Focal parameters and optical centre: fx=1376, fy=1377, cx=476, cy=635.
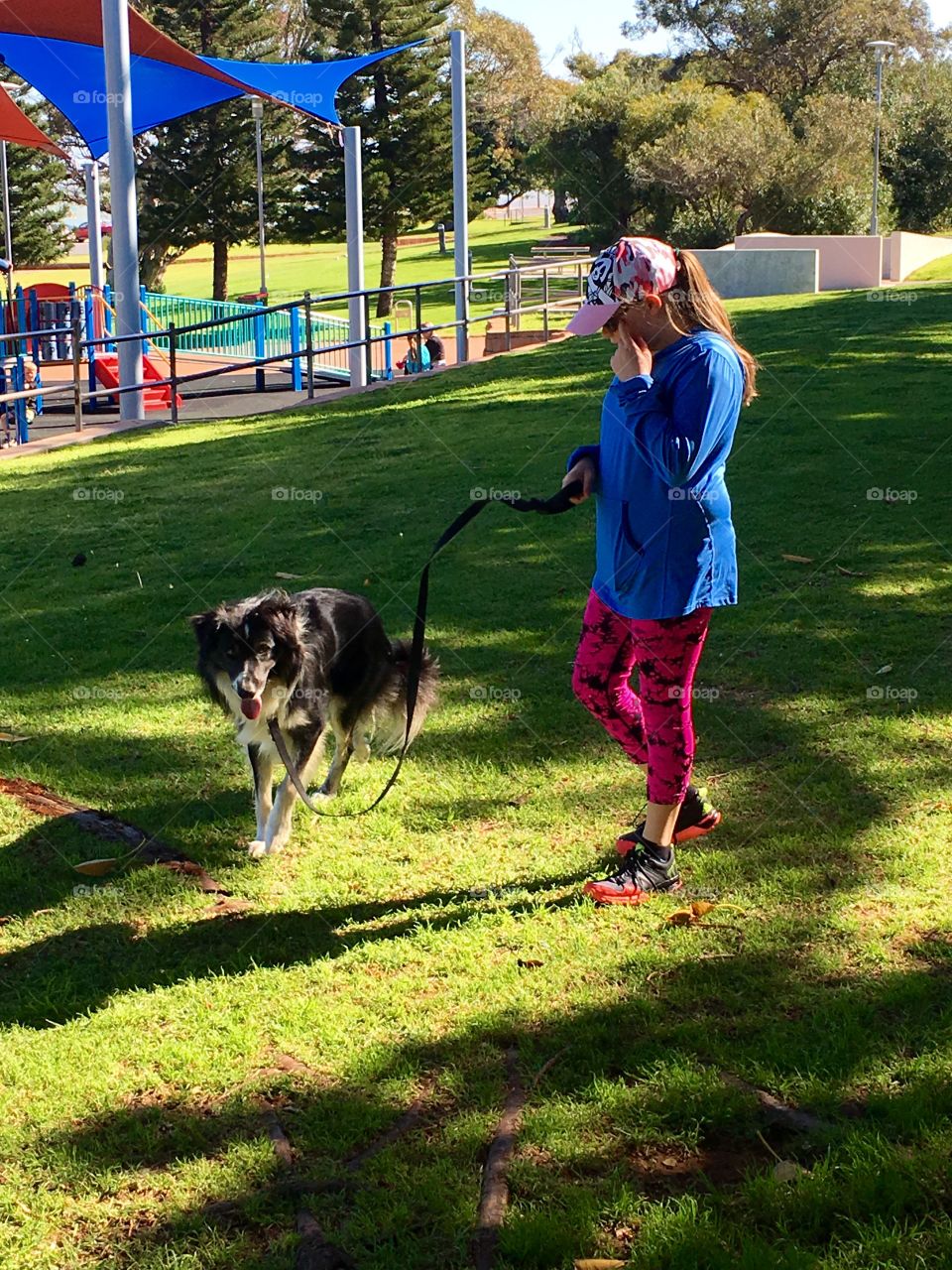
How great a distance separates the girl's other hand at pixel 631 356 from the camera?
3.89 meters

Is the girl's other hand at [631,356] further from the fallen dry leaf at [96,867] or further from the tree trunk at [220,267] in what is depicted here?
the tree trunk at [220,267]

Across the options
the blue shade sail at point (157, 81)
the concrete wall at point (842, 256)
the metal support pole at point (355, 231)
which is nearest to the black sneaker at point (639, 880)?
the metal support pole at point (355, 231)

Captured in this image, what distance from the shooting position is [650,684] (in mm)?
4172

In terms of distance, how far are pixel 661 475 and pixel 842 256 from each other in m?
30.7

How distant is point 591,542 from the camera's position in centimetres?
866

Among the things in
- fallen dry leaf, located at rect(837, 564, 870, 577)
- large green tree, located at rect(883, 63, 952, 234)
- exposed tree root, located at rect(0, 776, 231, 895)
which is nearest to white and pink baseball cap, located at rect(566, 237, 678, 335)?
exposed tree root, located at rect(0, 776, 231, 895)

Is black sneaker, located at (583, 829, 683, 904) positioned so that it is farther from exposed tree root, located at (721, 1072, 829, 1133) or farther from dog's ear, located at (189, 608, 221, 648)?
dog's ear, located at (189, 608, 221, 648)

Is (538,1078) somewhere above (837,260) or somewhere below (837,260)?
below

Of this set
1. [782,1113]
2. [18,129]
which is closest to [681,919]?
[782,1113]

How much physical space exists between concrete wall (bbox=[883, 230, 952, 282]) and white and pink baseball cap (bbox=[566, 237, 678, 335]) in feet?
106

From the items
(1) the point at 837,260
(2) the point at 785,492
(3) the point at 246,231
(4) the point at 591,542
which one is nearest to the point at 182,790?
(4) the point at 591,542

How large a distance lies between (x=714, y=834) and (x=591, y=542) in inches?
160

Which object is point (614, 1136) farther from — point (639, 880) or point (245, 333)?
point (245, 333)

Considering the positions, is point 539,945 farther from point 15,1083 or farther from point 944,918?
point 15,1083
